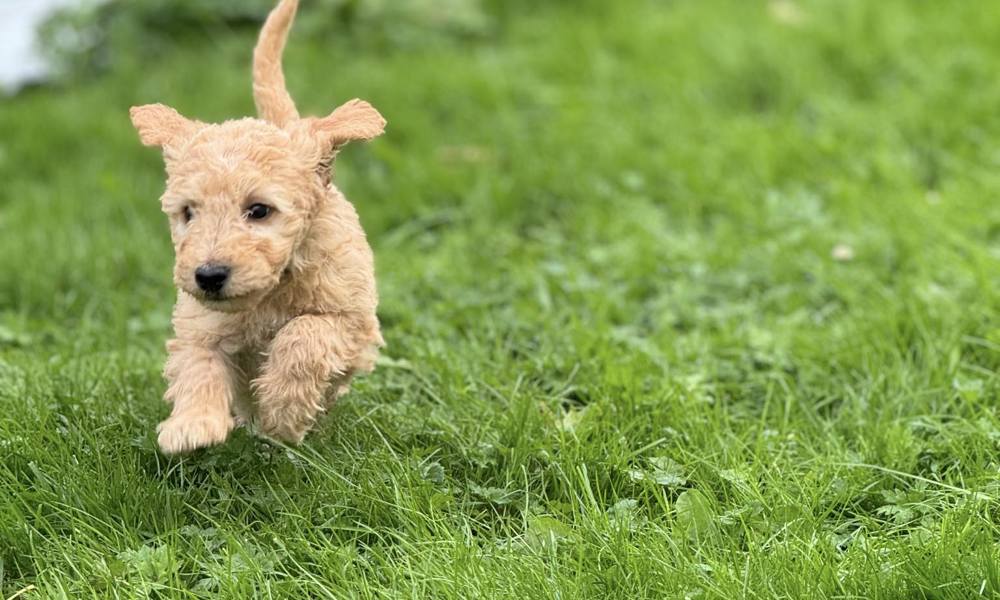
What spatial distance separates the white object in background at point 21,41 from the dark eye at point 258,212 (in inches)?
233

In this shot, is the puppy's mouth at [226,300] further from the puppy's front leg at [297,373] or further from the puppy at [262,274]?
the puppy's front leg at [297,373]

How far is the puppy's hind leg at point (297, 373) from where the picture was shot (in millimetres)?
2955

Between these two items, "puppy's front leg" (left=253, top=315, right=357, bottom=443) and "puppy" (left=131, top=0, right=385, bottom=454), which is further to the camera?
"puppy's front leg" (left=253, top=315, right=357, bottom=443)

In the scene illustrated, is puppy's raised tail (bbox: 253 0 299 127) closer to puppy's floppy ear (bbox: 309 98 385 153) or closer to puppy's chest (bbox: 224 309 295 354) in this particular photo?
puppy's floppy ear (bbox: 309 98 385 153)

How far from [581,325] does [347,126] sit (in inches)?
70.9

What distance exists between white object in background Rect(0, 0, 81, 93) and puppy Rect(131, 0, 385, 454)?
5615 millimetres

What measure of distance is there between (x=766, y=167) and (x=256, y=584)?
12.9 ft

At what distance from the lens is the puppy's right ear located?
3019 millimetres

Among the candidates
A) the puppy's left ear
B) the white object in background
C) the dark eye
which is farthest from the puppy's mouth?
the white object in background

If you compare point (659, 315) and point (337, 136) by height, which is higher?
point (337, 136)

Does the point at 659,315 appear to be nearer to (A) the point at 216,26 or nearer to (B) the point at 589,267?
(B) the point at 589,267

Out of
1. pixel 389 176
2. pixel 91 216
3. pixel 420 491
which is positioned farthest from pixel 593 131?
pixel 420 491

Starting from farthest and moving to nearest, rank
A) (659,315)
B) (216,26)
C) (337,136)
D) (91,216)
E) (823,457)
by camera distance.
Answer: (216,26) < (91,216) < (659,315) < (823,457) < (337,136)

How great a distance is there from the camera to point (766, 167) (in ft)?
20.3
